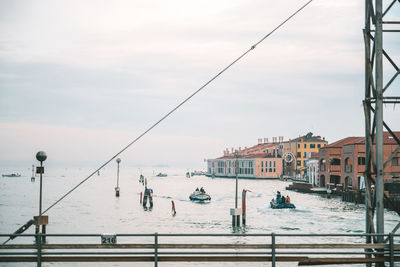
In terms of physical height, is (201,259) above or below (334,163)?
below

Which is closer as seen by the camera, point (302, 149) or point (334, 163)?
point (334, 163)

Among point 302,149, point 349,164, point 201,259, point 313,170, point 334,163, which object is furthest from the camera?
point 302,149

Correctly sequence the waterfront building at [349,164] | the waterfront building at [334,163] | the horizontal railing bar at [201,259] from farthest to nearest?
the waterfront building at [334,163], the waterfront building at [349,164], the horizontal railing bar at [201,259]

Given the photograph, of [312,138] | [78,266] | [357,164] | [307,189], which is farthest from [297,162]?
[78,266]

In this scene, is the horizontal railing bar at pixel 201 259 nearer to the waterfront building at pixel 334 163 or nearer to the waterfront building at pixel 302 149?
the waterfront building at pixel 334 163

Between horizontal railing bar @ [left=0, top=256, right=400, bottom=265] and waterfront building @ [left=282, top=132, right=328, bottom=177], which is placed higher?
waterfront building @ [left=282, top=132, right=328, bottom=177]

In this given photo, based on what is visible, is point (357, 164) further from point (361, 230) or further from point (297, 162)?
point (297, 162)

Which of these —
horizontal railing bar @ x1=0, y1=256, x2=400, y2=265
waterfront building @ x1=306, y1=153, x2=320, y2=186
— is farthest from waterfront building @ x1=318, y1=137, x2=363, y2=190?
horizontal railing bar @ x1=0, y1=256, x2=400, y2=265

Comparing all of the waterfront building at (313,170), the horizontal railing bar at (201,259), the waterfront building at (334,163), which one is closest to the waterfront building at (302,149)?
the waterfront building at (313,170)

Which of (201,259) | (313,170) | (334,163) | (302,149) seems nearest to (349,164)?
(334,163)

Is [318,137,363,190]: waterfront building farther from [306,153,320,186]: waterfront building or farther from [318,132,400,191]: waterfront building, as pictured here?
[306,153,320,186]: waterfront building

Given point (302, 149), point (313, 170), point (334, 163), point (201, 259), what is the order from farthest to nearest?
1. point (302, 149)
2. point (313, 170)
3. point (334, 163)
4. point (201, 259)

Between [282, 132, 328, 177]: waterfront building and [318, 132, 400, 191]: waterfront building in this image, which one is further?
[282, 132, 328, 177]: waterfront building

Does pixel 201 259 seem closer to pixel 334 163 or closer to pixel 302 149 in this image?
pixel 334 163
